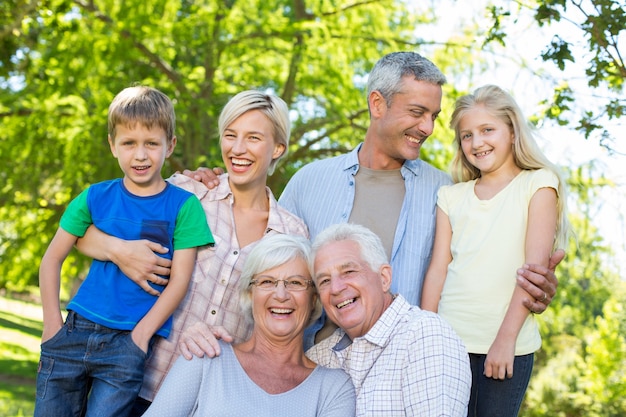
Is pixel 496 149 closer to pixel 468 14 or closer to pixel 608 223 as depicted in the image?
pixel 608 223

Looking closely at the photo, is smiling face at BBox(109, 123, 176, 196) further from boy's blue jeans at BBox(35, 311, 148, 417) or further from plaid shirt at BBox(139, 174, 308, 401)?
boy's blue jeans at BBox(35, 311, 148, 417)

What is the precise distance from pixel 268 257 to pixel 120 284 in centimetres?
65

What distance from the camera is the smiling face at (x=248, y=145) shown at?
3.27m

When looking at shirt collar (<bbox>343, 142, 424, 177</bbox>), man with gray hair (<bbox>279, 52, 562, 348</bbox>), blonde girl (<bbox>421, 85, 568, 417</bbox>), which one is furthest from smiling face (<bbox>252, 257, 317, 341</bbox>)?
shirt collar (<bbox>343, 142, 424, 177</bbox>)

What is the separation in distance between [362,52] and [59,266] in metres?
7.81

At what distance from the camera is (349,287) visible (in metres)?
2.88

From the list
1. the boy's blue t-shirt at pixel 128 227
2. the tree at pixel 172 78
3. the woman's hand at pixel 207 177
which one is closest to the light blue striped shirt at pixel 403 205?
the woman's hand at pixel 207 177

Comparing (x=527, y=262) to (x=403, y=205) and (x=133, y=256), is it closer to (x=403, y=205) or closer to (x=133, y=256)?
(x=403, y=205)

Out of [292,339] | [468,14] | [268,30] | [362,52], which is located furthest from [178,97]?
[292,339]

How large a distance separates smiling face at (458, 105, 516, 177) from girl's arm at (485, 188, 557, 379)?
0.24 m

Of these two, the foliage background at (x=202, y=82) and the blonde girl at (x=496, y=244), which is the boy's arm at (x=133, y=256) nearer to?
the blonde girl at (x=496, y=244)

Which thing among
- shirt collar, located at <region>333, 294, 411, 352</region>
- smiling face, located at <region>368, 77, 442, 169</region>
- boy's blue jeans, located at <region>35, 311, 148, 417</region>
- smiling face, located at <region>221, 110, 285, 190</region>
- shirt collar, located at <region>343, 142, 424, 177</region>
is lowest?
boy's blue jeans, located at <region>35, 311, 148, 417</region>

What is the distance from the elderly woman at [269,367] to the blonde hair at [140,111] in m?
0.71

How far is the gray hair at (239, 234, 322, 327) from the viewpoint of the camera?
2.96 metres
